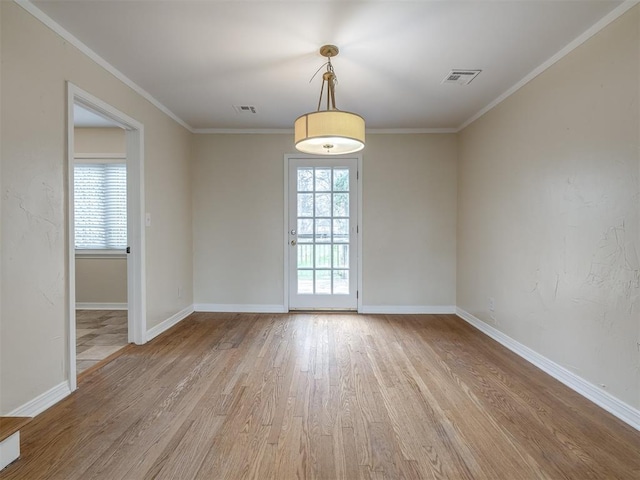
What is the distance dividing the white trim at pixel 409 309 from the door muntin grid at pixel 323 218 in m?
0.58

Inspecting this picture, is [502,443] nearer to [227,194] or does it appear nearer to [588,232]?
[588,232]

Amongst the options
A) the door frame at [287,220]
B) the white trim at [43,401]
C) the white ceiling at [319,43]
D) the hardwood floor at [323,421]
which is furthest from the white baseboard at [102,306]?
the white ceiling at [319,43]

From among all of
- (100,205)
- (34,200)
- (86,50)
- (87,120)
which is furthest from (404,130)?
(100,205)

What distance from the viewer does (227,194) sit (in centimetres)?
429

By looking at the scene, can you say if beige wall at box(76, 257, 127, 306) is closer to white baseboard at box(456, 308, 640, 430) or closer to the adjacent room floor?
the adjacent room floor

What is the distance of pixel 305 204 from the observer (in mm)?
4281

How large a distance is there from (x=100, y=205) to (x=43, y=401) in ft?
10.1

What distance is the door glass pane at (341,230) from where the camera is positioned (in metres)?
4.29

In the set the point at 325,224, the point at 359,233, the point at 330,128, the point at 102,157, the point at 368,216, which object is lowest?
the point at 359,233

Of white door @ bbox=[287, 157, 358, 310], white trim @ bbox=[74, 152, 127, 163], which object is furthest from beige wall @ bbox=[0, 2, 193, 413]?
white door @ bbox=[287, 157, 358, 310]

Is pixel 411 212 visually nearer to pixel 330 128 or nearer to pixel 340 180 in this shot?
pixel 340 180

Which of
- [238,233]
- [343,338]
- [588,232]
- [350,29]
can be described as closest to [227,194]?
[238,233]

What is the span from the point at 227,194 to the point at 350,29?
2691 millimetres

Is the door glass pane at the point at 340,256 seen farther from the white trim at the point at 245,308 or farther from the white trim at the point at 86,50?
the white trim at the point at 86,50
